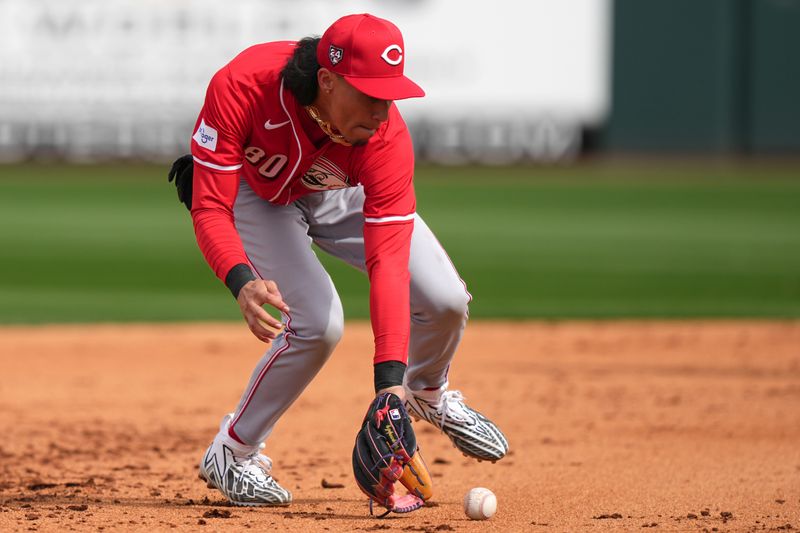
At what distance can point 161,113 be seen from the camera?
817 inches

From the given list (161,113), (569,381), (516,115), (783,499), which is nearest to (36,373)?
(569,381)

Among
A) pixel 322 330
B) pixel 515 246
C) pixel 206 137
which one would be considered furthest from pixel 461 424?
pixel 515 246

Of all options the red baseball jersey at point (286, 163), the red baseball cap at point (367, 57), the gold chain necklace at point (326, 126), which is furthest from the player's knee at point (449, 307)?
the red baseball cap at point (367, 57)

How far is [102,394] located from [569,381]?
2.46 m

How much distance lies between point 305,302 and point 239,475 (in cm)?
61

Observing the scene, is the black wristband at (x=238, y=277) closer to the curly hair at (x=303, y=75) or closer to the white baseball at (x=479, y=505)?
the curly hair at (x=303, y=75)

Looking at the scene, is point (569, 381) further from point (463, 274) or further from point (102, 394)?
point (463, 274)

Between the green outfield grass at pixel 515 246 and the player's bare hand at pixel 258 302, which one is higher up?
the player's bare hand at pixel 258 302

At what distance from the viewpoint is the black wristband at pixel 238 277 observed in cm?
351

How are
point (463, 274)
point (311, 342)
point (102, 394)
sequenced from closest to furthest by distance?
1. point (311, 342)
2. point (102, 394)
3. point (463, 274)

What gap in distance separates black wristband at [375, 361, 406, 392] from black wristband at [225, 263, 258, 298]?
45cm

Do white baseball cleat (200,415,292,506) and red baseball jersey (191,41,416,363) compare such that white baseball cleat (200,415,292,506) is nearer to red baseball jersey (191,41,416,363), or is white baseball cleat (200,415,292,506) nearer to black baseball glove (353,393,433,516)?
black baseball glove (353,393,433,516)

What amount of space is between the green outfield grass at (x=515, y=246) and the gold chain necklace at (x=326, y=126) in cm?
542

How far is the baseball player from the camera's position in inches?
139
